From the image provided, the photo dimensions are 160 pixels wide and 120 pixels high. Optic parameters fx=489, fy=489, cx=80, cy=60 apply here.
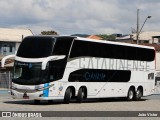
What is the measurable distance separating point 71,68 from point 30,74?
2.57 m

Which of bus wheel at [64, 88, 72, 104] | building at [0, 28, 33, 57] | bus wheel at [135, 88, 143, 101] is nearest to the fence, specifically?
building at [0, 28, 33, 57]

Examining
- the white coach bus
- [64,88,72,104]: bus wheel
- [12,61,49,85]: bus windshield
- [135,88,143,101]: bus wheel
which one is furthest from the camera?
[135,88,143,101]: bus wheel

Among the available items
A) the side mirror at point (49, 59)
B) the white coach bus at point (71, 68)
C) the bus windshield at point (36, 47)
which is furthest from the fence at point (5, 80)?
the side mirror at point (49, 59)

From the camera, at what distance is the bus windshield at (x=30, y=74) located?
2653 cm

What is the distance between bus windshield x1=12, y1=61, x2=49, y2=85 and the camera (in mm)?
26531

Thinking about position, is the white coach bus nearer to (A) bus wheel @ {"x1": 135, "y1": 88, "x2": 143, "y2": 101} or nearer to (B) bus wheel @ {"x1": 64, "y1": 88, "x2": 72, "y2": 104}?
(B) bus wheel @ {"x1": 64, "y1": 88, "x2": 72, "y2": 104}

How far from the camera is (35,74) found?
26.6 metres

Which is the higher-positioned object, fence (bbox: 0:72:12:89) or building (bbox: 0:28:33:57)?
building (bbox: 0:28:33:57)

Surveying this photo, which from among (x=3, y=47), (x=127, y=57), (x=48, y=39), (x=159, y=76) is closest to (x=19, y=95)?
(x=48, y=39)

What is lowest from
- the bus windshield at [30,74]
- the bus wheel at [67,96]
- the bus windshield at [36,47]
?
the bus wheel at [67,96]

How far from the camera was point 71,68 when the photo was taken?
28047 millimetres

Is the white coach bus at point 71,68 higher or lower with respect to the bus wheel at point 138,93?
higher

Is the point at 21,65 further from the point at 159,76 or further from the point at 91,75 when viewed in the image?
the point at 159,76

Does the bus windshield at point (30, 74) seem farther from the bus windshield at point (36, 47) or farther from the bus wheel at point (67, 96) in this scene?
the bus wheel at point (67, 96)
